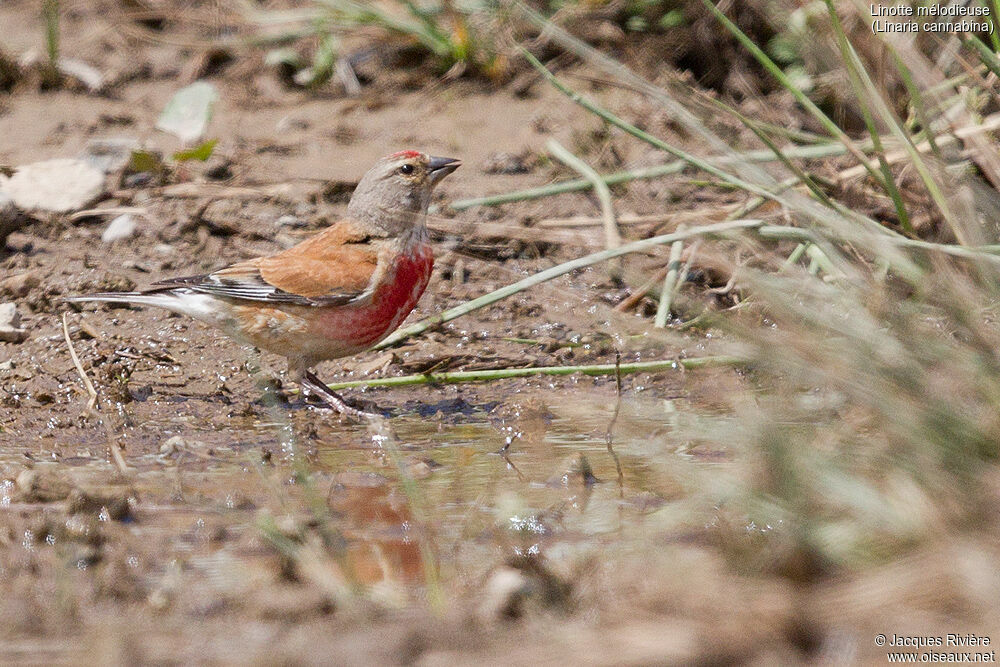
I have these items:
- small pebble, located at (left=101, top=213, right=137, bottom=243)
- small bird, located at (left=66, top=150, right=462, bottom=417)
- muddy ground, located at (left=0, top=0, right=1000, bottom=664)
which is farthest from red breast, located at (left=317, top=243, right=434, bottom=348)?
small pebble, located at (left=101, top=213, right=137, bottom=243)

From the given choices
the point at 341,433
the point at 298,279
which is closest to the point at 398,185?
the point at 298,279

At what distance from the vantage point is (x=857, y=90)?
10.9 ft

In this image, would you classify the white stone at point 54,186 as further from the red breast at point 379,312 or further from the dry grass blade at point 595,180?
the dry grass blade at point 595,180

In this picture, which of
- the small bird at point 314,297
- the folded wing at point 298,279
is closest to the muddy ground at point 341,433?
the small bird at point 314,297

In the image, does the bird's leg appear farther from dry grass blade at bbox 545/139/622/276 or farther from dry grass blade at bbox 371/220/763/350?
dry grass blade at bbox 545/139/622/276

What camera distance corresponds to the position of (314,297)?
4.51 meters

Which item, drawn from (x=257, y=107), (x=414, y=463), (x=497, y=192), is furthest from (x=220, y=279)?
(x=257, y=107)

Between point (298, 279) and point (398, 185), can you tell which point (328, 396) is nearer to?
point (298, 279)

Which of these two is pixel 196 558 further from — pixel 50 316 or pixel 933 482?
pixel 50 316

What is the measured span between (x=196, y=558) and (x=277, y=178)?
11.1ft

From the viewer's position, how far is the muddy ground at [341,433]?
7.68 ft

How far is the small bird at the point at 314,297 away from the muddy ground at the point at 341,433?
0.63 ft

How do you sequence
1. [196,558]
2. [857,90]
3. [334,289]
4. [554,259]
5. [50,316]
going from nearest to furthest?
[196,558]
[857,90]
[334,289]
[50,316]
[554,259]

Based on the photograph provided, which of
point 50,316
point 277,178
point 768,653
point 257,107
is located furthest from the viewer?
point 257,107
